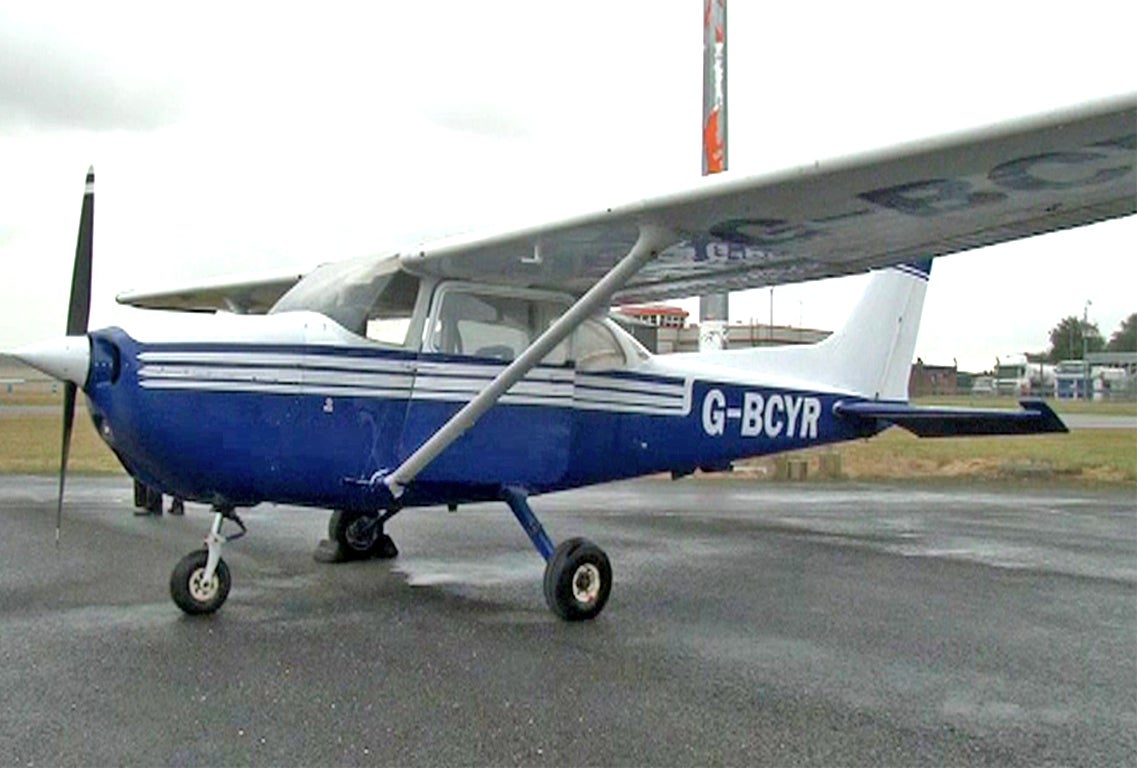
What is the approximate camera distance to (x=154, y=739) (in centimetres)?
386

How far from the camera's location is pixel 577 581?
616 centimetres

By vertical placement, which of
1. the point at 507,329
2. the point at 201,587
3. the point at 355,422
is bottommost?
the point at 201,587

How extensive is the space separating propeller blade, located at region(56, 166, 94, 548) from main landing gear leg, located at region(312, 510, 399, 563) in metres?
2.22

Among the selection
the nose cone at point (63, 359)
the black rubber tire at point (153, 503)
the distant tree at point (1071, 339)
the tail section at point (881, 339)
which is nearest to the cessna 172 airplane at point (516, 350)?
the nose cone at point (63, 359)

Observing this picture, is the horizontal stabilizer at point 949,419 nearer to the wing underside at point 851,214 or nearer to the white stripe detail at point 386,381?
the wing underside at point 851,214

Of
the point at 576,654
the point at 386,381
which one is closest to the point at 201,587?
the point at 386,381

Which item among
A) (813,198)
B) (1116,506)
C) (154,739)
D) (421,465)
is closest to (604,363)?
(421,465)

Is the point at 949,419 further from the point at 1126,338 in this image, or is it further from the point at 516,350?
the point at 1126,338

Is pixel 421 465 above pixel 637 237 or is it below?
below

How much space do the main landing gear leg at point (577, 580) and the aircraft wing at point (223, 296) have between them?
12.0ft

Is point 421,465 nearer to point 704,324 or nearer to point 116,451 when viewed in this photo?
point 116,451

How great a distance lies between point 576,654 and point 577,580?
2.92ft

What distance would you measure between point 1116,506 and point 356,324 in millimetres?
10873

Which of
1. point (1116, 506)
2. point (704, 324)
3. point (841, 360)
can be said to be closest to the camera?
point (841, 360)
